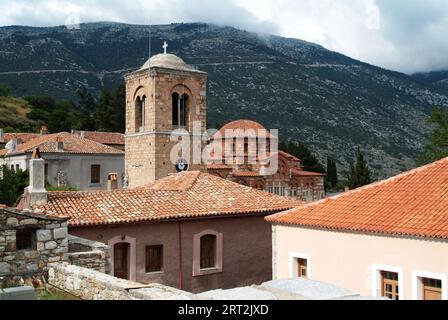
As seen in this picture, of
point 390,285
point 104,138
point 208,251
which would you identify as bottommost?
point 390,285

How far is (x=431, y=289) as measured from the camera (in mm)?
10156

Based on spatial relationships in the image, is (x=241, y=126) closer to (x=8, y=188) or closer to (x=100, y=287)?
(x=8, y=188)

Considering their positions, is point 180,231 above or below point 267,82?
below

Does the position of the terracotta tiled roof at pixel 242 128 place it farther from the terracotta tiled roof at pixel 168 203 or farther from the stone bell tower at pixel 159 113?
the terracotta tiled roof at pixel 168 203

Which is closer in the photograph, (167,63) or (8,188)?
Answer: (8,188)

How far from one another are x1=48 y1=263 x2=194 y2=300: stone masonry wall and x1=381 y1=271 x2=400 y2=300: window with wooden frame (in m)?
5.89

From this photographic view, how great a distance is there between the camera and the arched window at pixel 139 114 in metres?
24.0

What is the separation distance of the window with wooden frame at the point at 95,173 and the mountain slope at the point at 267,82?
132ft

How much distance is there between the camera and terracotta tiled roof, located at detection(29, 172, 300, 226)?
13602 millimetres

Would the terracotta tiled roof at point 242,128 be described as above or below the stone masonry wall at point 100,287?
above

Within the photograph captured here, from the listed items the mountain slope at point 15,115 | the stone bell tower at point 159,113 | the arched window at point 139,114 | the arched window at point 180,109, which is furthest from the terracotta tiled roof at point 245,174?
the mountain slope at point 15,115

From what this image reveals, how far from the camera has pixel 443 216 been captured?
412 inches

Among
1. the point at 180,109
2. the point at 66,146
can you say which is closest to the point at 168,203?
the point at 180,109

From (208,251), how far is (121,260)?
9.05 ft
